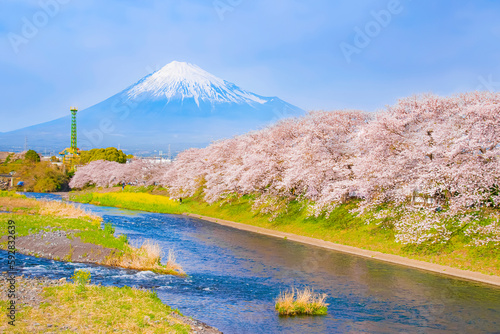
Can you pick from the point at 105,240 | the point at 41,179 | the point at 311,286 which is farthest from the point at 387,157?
the point at 41,179

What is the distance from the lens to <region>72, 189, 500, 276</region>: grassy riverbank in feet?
85.4

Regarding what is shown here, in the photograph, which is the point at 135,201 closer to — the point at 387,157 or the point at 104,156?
the point at 387,157

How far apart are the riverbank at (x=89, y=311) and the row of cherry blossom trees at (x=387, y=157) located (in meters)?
21.5

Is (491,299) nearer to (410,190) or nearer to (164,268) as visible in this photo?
(410,190)

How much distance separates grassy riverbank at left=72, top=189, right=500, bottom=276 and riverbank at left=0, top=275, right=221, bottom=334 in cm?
1908

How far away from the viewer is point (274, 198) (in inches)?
1890

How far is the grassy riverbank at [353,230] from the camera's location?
2603 cm

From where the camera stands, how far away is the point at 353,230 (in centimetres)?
3597

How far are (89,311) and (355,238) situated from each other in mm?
25400

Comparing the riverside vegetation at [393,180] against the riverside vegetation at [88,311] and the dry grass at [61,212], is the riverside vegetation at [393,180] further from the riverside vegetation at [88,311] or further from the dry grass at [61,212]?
the riverside vegetation at [88,311]

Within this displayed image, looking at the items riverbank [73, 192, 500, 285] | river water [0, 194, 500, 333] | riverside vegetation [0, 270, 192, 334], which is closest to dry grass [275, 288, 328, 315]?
river water [0, 194, 500, 333]

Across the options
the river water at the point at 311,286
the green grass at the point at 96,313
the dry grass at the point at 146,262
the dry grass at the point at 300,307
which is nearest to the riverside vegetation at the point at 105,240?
the dry grass at the point at 146,262

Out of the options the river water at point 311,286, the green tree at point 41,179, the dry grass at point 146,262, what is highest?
the green tree at point 41,179

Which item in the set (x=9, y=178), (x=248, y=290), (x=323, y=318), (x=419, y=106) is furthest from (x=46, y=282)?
(x=9, y=178)
